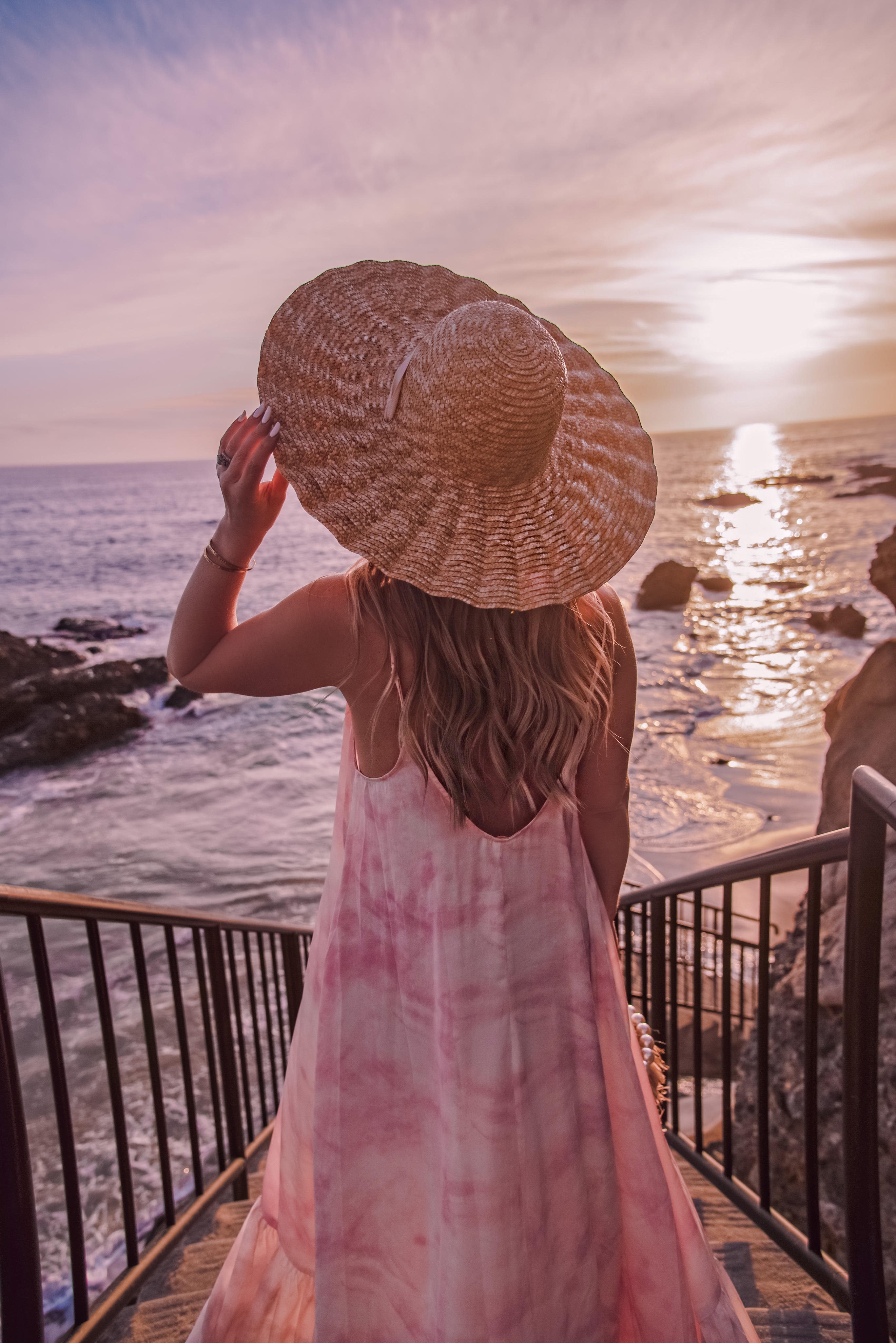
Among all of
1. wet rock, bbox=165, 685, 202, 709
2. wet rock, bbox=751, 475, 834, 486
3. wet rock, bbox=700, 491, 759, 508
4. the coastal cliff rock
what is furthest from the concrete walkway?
wet rock, bbox=751, 475, 834, 486

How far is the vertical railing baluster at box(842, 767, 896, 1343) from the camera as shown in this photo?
1470mm

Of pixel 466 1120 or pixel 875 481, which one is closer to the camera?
pixel 466 1120

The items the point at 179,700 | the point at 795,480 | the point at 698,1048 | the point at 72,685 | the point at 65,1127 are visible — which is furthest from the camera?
the point at 795,480

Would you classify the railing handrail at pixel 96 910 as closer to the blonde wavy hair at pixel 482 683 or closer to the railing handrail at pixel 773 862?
the railing handrail at pixel 773 862

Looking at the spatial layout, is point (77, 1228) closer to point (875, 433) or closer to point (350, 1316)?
point (350, 1316)

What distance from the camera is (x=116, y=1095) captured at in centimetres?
205

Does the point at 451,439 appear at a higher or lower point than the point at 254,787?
higher

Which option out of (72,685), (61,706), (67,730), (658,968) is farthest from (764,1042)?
(72,685)

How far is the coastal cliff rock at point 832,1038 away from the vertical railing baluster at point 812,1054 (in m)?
0.23

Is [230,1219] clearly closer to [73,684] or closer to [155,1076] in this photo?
[155,1076]

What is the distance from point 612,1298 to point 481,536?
141 centimetres

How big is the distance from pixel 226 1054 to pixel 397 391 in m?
2.66

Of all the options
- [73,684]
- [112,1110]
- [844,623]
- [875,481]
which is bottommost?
[73,684]

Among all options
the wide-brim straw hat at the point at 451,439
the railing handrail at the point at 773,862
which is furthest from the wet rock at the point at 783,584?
the wide-brim straw hat at the point at 451,439
